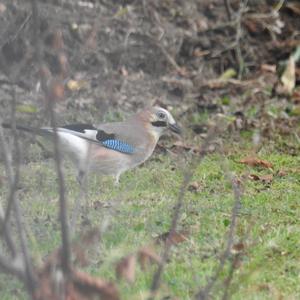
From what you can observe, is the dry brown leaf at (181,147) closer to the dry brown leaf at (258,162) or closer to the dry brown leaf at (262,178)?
the dry brown leaf at (258,162)

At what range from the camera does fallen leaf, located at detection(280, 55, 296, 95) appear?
35.2ft

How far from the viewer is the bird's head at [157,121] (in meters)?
7.91

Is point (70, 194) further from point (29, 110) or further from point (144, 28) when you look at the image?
point (144, 28)

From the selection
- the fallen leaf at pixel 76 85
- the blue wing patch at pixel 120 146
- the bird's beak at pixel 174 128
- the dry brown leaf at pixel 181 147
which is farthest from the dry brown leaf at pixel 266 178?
the fallen leaf at pixel 76 85

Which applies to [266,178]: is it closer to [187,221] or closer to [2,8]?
[187,221]

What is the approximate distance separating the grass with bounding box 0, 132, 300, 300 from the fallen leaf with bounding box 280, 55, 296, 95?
194cm

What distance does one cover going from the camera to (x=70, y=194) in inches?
293

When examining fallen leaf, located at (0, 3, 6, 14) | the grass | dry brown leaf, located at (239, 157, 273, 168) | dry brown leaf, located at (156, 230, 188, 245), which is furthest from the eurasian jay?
fallen leaf, located at (0, 3, 6, 14)

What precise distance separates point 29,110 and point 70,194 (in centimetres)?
193

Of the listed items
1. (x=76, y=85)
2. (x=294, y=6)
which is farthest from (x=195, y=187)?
(x=294, y=6)

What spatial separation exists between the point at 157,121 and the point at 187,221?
58.2 inches

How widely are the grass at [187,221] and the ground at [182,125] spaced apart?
0.04 feet

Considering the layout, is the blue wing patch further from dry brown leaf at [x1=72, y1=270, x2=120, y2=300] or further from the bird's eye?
dry brown leaf at [x1=72, y1=270, x2=120, y2=300]

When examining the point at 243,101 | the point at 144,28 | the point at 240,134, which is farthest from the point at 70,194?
the point at 144,28
